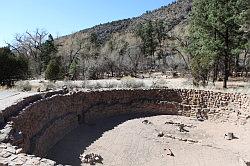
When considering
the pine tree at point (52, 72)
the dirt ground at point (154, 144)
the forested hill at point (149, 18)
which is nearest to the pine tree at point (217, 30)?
the dirt ground at point (154, 144)

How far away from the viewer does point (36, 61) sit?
5103 centimetres

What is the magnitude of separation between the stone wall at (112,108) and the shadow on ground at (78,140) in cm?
33

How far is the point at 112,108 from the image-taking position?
74.0ft

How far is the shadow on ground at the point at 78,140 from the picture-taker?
567 inches

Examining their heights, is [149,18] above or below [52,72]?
above

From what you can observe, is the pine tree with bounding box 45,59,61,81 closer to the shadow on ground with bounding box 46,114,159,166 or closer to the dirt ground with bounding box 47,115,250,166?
the shadow on ground with bounding box 46,114,159,166

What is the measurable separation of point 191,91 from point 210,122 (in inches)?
91.9

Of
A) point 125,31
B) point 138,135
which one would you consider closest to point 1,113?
point 138,135

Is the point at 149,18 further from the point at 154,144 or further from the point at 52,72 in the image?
the point at 154,144

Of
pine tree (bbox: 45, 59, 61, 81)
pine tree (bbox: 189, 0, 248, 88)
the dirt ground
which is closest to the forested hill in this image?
pine tree (bbox: 45, 59, 61, 81)

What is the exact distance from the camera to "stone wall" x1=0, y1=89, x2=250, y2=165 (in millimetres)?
14866

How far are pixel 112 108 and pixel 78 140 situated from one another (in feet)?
18.6

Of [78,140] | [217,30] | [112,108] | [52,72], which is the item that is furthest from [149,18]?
[78,140]

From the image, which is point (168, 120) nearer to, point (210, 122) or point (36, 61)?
point (210, 122)
